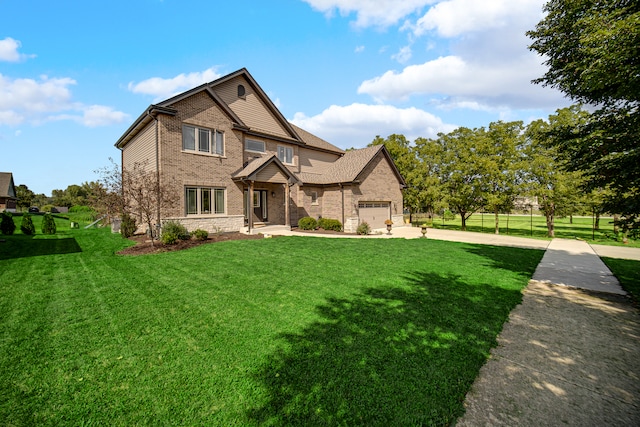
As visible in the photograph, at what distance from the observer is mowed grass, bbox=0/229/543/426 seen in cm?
289

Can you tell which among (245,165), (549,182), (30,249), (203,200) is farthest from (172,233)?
(549,182)

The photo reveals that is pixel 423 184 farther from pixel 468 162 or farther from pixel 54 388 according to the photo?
pixel 54 388

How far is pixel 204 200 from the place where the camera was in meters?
16.5

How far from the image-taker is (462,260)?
10.7 meters

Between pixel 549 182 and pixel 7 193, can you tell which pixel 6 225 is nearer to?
pixel 549 182

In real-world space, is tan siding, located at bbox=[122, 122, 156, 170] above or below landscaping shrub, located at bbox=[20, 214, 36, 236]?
Answer: above

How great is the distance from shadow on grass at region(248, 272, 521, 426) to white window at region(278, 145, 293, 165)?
17613 millimetres

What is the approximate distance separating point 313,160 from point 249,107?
7375mm

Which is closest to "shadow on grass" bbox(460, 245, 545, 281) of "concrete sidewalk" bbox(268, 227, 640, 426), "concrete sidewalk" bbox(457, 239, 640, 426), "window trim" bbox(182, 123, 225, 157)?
"concrete sidewalk" bbox(268, 227, 640, 426)

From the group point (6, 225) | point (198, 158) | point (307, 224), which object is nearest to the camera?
point (198, 158)

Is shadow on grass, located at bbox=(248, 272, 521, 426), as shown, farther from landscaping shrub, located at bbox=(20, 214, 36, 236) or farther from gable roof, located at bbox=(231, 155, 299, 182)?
landscaping shrub, located at bbox=(20, 214, 36, 236)

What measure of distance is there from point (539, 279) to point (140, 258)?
13736mm

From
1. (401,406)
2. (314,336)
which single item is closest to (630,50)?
(401,406)

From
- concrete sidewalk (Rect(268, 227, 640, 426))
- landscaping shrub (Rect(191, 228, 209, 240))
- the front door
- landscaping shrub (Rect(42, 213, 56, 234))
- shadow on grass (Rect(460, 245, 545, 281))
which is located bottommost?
concrete sidewalk (Rect(268, 227, 640, 426))
